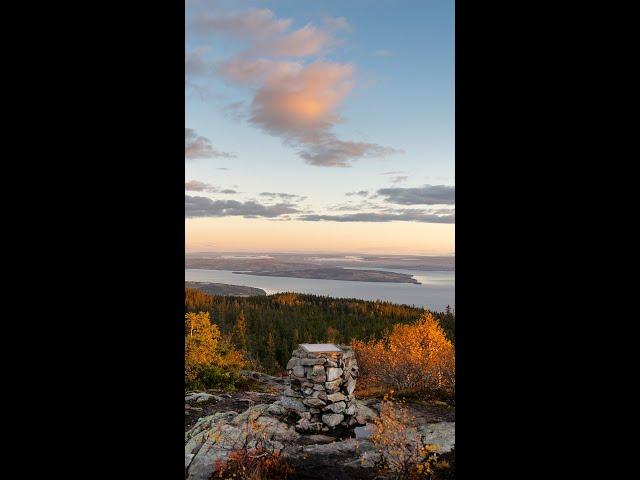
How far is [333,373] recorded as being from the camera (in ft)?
17.7

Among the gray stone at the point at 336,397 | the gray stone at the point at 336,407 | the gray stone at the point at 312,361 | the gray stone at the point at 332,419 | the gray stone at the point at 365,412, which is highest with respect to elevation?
the gray stone at the point at 312,361

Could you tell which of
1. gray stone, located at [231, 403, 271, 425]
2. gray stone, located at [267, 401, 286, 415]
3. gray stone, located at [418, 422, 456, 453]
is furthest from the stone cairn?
gray stone, located at [418, 422, 456, 453]

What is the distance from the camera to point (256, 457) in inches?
163

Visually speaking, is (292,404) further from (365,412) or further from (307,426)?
(365,412)

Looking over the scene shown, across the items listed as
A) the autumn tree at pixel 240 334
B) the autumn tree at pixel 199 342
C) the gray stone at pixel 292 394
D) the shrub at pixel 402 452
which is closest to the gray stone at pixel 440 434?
the shrub at pixel 402 452

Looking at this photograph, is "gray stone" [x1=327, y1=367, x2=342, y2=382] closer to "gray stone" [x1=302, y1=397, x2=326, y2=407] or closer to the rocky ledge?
"gray stone" [x1=302, y1=397, x2=326, y2=407]

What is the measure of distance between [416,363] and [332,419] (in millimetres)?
1664

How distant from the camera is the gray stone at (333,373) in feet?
17.6

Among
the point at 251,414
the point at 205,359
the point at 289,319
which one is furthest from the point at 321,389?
the point at 289,319

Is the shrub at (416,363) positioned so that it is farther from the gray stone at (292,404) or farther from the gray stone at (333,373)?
the gray stone at (292,404)

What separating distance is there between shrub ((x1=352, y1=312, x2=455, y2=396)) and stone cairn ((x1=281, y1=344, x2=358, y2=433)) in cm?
117
